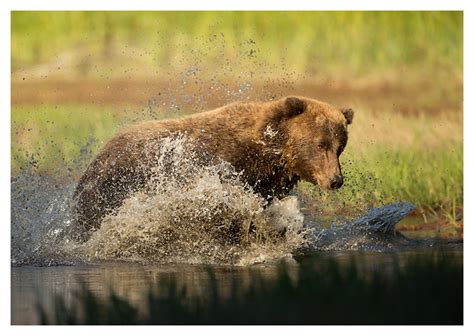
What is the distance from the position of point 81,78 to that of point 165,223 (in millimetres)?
6209

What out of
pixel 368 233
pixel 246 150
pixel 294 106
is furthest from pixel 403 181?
pixel 246 150

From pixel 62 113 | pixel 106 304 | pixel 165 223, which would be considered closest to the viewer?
pixel 106 304

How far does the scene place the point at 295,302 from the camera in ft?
27.0

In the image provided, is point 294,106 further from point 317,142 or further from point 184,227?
point 184,227

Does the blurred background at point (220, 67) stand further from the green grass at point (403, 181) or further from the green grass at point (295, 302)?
the green grass at point (295, 302)

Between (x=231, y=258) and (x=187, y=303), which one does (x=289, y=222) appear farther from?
(x=187, y=303)

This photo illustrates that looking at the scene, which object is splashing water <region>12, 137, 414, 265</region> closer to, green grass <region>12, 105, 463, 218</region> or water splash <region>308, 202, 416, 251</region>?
water splash <region>308, 202, 416, 251</region>

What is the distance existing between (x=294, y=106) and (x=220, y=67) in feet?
17.3

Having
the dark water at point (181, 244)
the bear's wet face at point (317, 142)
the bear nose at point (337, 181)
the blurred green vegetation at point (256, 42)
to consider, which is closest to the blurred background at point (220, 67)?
the blurred green vegetation at point (256, 42)

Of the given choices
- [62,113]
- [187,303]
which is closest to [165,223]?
[187,303]

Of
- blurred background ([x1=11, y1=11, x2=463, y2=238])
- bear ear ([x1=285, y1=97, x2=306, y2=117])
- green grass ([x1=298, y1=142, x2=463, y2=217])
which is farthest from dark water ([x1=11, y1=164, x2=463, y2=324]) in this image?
blurred background ([x1=11, y1=11, x2=463, y2=238])

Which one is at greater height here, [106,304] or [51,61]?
[51,61]

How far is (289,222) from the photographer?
414 inches
